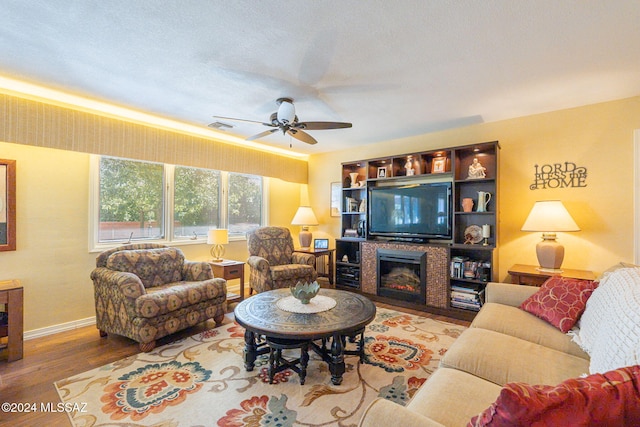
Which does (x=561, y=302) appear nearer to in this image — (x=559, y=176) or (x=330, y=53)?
(x=559, y=176)

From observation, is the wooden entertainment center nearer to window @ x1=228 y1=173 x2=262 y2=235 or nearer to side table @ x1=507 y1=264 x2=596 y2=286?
side table @ x1=507 y1=264 x2=596 y2=286

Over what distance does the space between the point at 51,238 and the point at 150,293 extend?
1312 mm

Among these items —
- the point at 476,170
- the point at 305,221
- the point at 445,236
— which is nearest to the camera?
the point at 476,170

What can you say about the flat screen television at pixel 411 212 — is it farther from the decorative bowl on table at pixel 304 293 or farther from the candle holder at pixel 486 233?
the decorative bowl on table at pixel 304 293

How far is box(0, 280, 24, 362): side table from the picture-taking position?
8.11 feet

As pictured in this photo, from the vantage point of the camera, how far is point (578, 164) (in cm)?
321

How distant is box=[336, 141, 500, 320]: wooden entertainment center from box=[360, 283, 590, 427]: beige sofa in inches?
56.4

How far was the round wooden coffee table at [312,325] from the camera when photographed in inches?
78.5

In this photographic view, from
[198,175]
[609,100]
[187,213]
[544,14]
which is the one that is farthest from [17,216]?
[609,100]

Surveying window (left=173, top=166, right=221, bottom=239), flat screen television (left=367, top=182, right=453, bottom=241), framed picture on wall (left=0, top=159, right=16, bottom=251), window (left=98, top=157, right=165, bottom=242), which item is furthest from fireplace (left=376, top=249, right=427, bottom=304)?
framed picture on wall (left=0, top=159, right=16, bottom=251)

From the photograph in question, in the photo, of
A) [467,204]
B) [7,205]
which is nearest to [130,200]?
[7,205]

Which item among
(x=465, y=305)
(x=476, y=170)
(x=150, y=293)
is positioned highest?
(x=476, y=170)

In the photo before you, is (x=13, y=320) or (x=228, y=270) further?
(x=228, y=270)

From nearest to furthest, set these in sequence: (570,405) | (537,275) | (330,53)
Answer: (570,405) → (330,53) → (537,275)
